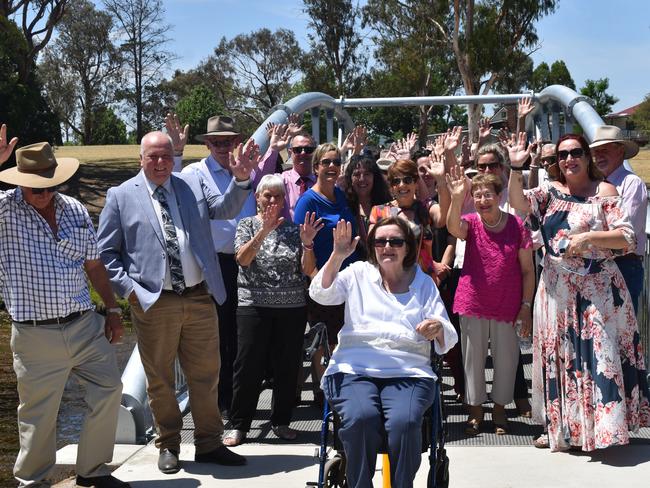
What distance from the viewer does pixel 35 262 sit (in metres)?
4.84

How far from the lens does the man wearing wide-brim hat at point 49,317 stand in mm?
4832

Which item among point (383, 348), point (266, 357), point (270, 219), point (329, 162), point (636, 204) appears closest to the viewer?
point (383, 348)

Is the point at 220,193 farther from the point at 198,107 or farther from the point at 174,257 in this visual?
the point at 198,107

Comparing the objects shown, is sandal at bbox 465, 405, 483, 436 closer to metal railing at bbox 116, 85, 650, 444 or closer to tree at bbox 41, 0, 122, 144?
metal railing at bbox 116, 85, 650, 444

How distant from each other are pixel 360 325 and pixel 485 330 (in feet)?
4.91

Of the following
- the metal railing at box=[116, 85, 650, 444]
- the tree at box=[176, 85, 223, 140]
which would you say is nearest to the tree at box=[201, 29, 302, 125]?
the tree at box=[176, 85, 223, 140]

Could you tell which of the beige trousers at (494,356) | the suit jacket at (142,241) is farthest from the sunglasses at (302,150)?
the beige trousers at (494,356)

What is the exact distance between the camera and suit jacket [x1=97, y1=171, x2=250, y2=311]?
17.0 feet

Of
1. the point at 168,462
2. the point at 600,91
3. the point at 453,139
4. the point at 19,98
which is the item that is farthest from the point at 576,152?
the point at 600,91

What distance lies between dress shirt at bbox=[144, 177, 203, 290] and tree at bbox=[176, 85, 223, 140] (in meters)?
57.6

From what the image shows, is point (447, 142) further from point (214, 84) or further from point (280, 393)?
point (214, 84)

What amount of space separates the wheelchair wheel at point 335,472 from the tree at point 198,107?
58.7 metres

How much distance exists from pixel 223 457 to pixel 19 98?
22974 millimetres

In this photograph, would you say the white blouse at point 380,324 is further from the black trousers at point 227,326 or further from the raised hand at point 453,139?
the raised hand at point 453,139
